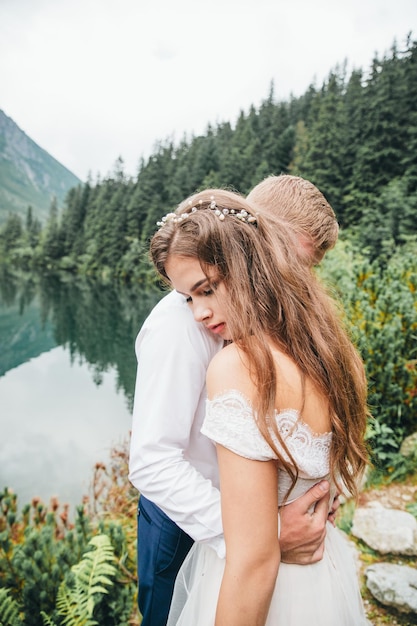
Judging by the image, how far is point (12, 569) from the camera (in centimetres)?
312

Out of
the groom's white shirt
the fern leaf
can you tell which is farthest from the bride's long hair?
the fern leaf

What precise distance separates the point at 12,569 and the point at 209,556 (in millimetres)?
2613

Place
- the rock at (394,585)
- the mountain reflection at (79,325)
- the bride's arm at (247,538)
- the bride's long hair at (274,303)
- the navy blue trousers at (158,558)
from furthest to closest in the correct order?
1. the mountain reflection at (79,325)
2. the rock at (394,585)
3. the navy blue trousers at (158,558)
4. the bride's long hair at (274,303)
5. the bride's arm at (247,538)

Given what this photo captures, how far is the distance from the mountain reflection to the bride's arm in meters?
9.91

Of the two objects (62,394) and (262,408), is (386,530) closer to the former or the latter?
(262,408)

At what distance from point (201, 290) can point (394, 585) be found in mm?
2492

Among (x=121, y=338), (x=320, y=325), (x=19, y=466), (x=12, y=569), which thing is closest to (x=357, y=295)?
(x=320, y=325)

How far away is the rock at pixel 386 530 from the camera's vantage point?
299 cm

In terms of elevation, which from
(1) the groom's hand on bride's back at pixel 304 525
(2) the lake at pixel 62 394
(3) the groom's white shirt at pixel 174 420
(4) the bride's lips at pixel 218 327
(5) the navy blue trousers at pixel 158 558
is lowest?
(2) the lake at pixel 62 394

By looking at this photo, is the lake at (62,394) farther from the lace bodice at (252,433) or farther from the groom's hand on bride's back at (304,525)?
the lace bodice at (252,433)

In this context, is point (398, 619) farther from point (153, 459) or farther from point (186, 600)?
point (153, 459)

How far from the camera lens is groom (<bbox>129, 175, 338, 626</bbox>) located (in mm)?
1247

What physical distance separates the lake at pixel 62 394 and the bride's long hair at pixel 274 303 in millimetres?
5874

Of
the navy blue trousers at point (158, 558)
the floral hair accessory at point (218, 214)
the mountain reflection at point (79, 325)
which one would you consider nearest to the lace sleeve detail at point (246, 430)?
the floral hair accessory at point (218, 214)
